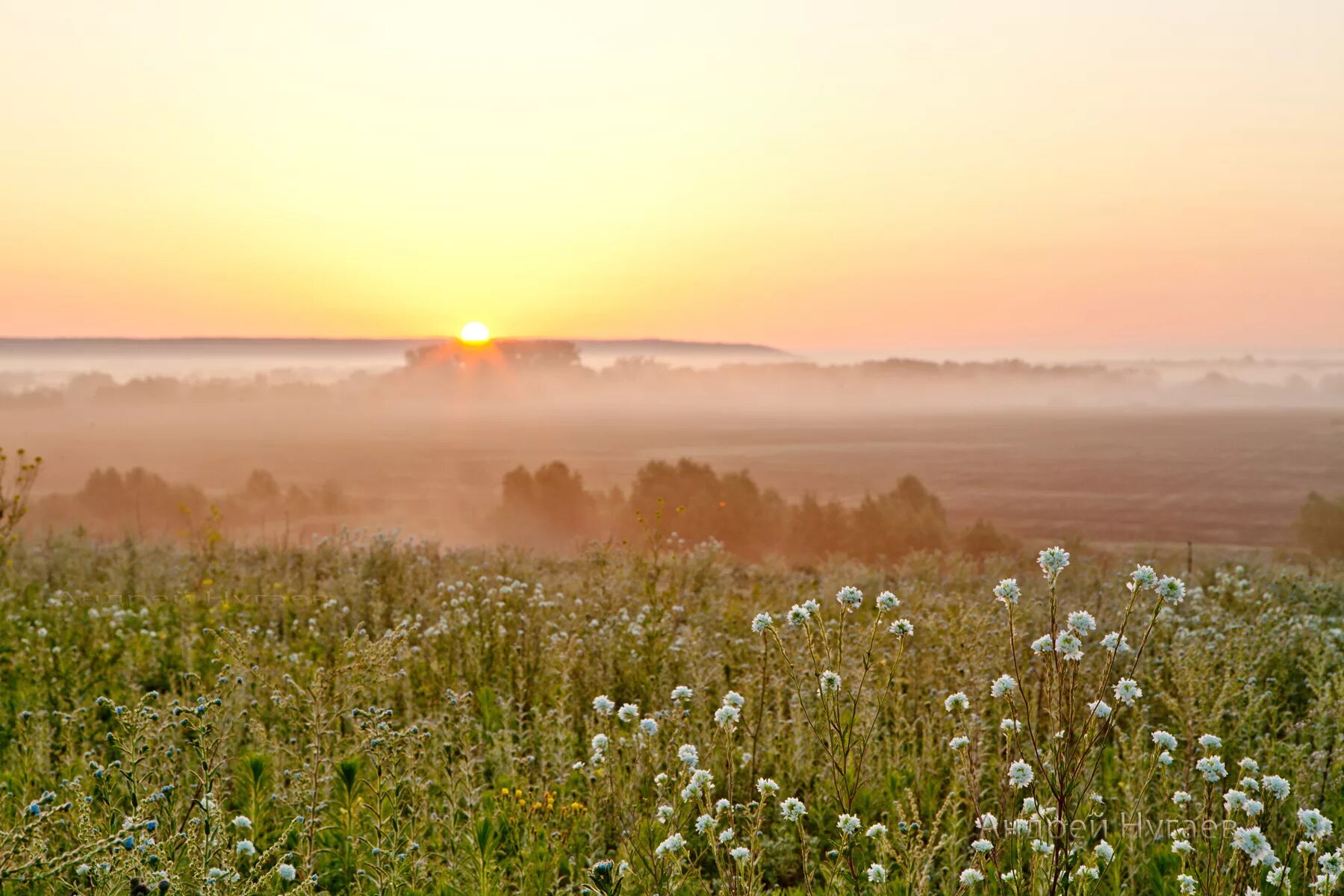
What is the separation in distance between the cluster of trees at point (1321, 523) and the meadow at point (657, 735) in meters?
8.30

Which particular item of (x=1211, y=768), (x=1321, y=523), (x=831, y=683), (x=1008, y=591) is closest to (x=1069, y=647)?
(x=1008, y=591)

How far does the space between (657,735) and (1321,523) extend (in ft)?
56.4

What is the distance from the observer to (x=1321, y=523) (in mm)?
17391

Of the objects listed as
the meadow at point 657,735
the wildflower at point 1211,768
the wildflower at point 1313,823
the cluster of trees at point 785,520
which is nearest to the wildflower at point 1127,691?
the meadow at point 657,735

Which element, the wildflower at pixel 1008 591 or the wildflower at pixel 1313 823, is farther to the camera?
the wildflower at pixel 1008 591

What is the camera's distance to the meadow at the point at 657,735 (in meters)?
3.28

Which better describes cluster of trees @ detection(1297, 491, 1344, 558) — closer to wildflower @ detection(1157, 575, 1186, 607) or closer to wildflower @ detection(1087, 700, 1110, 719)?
wildflower @ detection(1087, 700, 1110, 719)

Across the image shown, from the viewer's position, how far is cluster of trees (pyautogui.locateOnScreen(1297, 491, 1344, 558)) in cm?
1697

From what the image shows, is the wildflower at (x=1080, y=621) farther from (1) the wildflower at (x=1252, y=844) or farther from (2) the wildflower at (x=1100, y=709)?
(1) the wildflower at (x=1252, y=844)

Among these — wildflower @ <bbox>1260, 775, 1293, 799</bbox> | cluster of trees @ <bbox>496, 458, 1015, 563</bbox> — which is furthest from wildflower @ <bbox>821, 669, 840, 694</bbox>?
cluster of trees @ <bbox>496, 458, 1015, 563</bbox>

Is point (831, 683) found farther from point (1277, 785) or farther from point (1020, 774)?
point (1277, 785)

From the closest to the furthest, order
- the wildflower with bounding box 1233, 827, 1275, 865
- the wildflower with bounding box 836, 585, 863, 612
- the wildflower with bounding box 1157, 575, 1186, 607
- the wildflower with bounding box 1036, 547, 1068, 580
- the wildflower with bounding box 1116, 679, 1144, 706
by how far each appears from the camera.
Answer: the wildflower with bounding box 1233, 827, 1275, 865 → the wildflower with bounding box 1157, 575, 1186, 607 → the wildflower with bounding box 1036, 547, 1068, 580 → the wildflower with bounding box 1116, 679, 1144, 706 → the wildflower with bounding box 836, 585, 863, 612

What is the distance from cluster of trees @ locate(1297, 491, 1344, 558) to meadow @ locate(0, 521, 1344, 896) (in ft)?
27.2

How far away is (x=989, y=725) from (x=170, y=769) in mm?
5503
